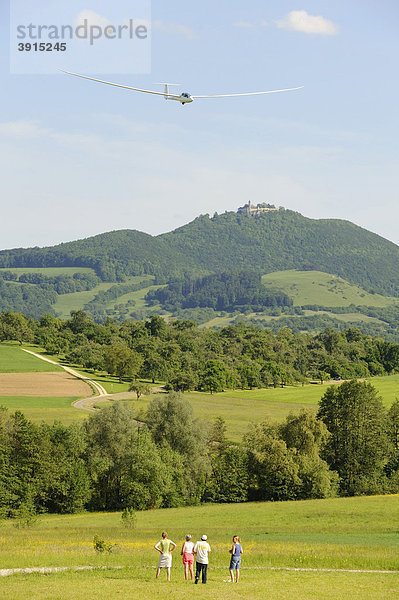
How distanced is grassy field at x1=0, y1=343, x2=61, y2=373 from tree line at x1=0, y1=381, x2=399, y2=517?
8957 cm

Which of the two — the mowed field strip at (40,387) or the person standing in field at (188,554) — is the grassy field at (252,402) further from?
the person standing in field at (188,554)

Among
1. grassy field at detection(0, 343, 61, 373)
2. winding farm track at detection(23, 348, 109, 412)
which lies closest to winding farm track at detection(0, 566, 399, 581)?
winding farm track at detection(23, 348, 109, 412)

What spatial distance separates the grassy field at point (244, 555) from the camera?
2605 cm

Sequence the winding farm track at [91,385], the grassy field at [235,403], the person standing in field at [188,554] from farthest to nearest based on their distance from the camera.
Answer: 1. the winding farm track at [91,385]
2. the grassy field at [235,403]
3. the person standing in field at [188,554]

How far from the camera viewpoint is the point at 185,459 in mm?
77062

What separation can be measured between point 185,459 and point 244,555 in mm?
42215

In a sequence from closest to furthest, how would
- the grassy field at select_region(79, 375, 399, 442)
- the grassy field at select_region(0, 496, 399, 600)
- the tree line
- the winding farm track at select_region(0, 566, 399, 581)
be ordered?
1. the grassy field at select_region(0, 496, 399, 600)
2. the winding farm track at select_region(0, 566, 399, 581)
3. the tree line
4. the grassy field at select_region(79, 375, 399, 442)

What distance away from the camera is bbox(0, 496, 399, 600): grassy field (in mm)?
26047

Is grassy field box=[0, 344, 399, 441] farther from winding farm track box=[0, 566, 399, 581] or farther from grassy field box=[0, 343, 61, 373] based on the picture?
winding farm track box=[0, 566, 399, 581]

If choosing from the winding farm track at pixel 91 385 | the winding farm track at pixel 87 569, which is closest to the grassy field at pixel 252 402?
the winding farm track at pixel 91 385

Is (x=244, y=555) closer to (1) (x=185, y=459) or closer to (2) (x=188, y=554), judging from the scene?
(2) (x=188, y=554)

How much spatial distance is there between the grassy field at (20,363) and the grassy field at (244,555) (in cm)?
10801

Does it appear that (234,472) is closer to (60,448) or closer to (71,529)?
(60,448)

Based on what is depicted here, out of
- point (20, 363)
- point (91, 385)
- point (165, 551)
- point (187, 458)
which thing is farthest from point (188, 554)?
point (20, 363)
